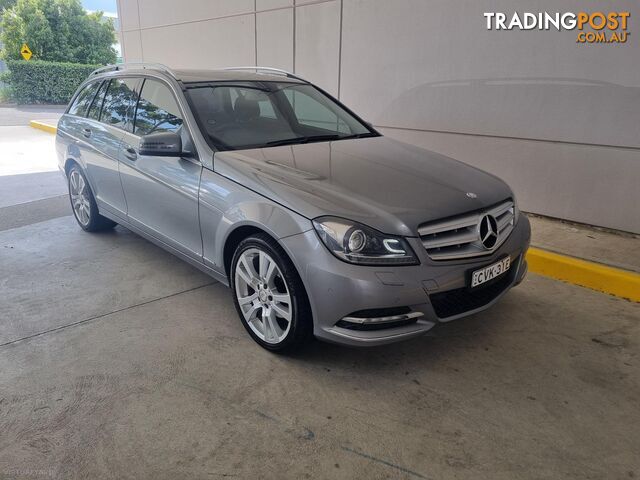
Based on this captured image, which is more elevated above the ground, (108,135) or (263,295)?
(108,135)

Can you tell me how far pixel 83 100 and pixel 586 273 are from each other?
5040mm

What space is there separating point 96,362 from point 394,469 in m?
1.87

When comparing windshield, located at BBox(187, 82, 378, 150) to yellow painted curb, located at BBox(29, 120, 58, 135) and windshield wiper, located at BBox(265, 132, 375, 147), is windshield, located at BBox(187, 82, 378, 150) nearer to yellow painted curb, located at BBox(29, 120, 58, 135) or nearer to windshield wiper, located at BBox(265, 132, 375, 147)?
windshield wiper, located at BBox(265, 132, 375, 147)

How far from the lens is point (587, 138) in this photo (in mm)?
4938

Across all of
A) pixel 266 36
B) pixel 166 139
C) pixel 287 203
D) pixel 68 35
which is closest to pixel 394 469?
pixel 287 203

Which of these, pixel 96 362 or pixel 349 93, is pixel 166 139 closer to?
pixel 96 362

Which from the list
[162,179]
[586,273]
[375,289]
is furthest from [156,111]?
[586,273]

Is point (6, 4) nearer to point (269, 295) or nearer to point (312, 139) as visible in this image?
point (312, 139)

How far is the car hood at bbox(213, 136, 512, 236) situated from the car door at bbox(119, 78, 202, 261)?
37cm

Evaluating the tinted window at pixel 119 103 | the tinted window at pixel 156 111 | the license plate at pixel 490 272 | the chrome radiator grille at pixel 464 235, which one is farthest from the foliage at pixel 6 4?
the license plate at pixel 490 272

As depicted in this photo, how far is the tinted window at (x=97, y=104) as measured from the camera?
492 centimetres

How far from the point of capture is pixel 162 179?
3.80m

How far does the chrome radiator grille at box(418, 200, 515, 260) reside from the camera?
2.76 m

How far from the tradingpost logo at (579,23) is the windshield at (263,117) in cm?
213
